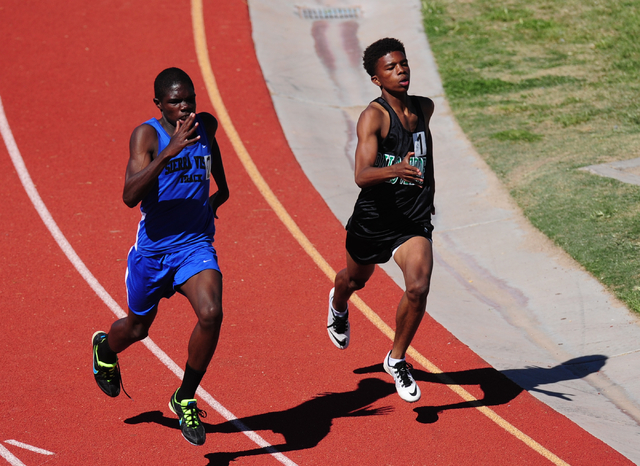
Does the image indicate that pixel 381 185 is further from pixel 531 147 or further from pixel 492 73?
pixel 492 73

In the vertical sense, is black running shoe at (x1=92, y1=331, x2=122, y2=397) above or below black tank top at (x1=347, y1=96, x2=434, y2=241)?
below

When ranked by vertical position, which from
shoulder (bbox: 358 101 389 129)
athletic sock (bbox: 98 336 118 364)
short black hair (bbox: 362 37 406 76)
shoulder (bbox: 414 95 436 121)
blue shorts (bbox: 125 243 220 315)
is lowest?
athletic sock (bbox: 98 336 118 364)

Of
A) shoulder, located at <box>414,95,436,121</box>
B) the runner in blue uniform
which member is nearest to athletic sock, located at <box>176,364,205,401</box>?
the runner in blue uniform

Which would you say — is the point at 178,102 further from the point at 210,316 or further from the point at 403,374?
the point at 403,374

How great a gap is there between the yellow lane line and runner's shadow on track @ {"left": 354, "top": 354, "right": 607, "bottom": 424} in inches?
3.0

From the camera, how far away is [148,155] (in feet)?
16.4

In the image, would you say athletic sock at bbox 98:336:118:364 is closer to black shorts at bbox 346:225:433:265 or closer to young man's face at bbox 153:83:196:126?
young man's face at bbox 153:83:196:126

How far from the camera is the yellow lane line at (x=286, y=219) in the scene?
609 centimetres

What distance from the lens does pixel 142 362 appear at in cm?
680

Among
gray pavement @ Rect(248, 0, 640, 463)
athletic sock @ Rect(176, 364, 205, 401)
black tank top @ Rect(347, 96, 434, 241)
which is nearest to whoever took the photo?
athletic sock @ Rect(176, 364, 205, 401)

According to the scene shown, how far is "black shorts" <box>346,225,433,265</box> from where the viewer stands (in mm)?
5754

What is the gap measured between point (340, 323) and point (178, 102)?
2595 millimetres

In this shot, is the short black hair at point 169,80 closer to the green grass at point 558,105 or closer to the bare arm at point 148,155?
the bare arm at point 148,155

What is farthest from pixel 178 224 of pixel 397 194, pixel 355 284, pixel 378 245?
pixel 355 284
